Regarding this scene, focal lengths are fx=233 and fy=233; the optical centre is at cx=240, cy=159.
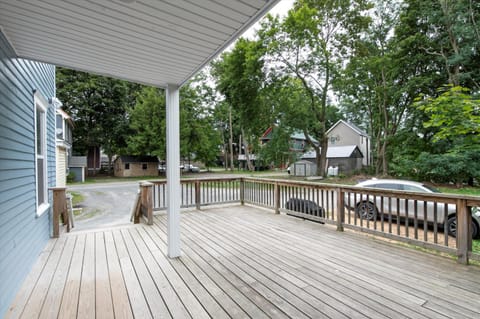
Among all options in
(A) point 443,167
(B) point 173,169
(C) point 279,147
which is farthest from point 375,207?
(C) point 279,147

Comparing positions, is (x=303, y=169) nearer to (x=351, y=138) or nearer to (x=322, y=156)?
(x=322, y=156)

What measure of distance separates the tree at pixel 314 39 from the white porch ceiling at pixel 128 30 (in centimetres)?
1184

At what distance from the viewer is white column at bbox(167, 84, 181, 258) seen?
3029 mm

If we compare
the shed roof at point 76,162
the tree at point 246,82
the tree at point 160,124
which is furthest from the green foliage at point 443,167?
the shed roof at point 76,162

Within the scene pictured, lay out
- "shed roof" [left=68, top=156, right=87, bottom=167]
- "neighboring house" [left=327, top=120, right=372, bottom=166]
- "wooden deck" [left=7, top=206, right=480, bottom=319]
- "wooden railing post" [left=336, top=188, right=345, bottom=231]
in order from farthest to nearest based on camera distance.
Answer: "neighboring house" [left=327, top=120, right=372, bottom=166], "shed roof" [left=68, top=156, right=87, bottom=167], "wooden railing post" [left=336, top=188, right=345, bottom=231], "wooden deck" [left=7, top=206, right=480, bottom=319]

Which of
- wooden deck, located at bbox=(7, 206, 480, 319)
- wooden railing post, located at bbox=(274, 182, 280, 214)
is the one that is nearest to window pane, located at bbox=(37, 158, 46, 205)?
wooden deck, located at bbox=(7, 206, 480, 319)

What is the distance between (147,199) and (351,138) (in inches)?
977

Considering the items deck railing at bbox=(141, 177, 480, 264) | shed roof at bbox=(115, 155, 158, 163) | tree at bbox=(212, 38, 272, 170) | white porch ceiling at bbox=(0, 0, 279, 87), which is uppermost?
tree at bbox=(212, 38, 272, 170)

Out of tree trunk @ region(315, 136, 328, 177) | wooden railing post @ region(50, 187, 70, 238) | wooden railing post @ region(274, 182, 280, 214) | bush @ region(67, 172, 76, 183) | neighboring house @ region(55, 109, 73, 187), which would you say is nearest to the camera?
wooden railing post @ region(50, 187, 70, 238)

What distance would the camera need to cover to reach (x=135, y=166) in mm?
22625

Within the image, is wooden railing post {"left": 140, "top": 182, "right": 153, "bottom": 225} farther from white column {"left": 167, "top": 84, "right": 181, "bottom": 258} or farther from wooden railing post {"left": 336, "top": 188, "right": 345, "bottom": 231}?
wooden railing post {"left": 336, "top": 188, "right": 345, "bottom": 231}

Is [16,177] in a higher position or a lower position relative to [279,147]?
lower

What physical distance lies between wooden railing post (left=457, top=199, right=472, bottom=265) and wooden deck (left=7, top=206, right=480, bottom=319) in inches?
5.4

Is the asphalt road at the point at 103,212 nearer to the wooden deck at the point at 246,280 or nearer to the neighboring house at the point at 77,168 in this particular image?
the wooden deck at the point at 246,280
